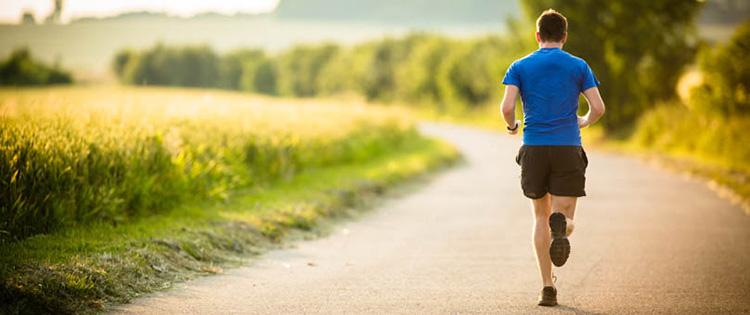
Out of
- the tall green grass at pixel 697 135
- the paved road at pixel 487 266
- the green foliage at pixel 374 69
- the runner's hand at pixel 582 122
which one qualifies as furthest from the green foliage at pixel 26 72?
the runner's hand at pixel 582 122

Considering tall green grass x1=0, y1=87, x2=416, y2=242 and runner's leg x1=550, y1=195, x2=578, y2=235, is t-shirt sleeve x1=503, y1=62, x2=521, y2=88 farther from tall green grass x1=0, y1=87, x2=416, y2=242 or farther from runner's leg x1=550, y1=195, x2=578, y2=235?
tall green grass x1=0, y1=87, x2=416, y2=242

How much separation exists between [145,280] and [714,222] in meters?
8.69

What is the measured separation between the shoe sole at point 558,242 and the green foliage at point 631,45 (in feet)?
96.4

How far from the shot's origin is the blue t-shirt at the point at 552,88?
6812 millimetres

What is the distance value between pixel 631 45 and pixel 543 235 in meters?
30.2

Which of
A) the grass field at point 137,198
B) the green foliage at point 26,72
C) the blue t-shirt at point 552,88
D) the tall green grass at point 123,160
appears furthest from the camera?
the green foliage at point 26,72

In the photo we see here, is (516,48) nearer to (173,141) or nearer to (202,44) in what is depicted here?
(173,141)

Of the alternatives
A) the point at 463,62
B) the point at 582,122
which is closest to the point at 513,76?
the point at 582,122

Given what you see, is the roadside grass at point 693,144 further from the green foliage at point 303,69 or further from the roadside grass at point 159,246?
the green foliage at point 303,69

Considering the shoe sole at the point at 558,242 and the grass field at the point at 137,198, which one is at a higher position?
the shoe sole at the point at 558,242

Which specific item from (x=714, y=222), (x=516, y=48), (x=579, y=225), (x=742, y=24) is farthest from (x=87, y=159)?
(x=516, y=48)

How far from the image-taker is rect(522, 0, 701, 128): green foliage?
35.5 metres

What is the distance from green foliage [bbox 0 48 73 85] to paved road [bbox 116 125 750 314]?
55.5 metres

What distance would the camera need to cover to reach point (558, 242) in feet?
22.0
